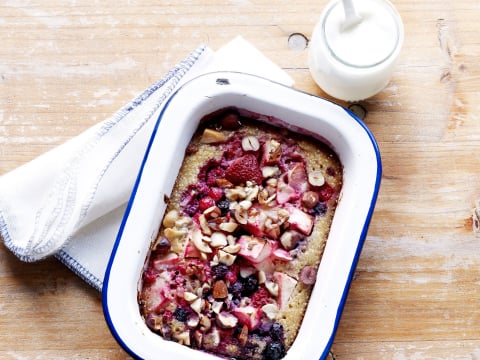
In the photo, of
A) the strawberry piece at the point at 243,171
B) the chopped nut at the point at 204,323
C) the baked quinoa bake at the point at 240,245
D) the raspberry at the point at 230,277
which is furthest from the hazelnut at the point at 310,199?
the chopped nut at the point at 204,323

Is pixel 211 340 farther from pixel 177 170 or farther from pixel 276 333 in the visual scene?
Answer: pixel 177 170

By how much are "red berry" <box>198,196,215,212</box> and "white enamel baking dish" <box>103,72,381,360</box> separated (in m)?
0.08

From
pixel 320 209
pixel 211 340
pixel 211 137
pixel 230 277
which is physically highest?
pixel 211 137

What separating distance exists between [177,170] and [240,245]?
22cm

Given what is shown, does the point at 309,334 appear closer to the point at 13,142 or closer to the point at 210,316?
the point at 210,316

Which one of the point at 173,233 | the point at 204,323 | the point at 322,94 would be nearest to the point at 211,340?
the point at 204,323

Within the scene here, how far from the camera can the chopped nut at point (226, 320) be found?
4.93 feet

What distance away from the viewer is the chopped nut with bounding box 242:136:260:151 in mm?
1569

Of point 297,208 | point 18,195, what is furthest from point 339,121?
point 18,195

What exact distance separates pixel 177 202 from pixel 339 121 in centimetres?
40

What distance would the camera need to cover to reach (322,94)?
176cm

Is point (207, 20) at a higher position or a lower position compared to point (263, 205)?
higher

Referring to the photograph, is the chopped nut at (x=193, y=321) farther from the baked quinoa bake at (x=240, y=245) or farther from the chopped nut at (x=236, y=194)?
the chopped nut at (x=236, y=194)

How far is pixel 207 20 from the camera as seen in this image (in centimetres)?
178
